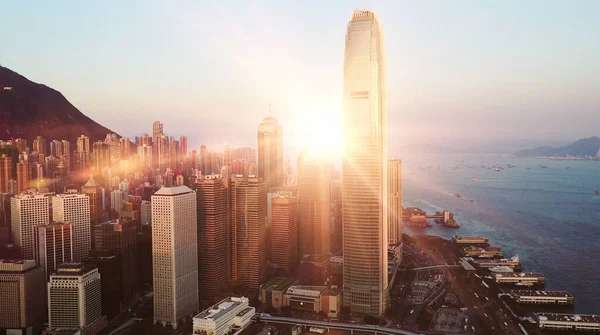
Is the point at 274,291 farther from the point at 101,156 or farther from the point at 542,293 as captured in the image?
the point at 101,156

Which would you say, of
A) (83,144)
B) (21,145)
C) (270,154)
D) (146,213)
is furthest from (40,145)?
(270,154)

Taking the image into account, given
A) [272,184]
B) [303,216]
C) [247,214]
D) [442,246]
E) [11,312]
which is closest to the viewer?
[11,312]

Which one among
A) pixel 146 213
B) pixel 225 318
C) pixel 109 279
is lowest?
pixel 225 318

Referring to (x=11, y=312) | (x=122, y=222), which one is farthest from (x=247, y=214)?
(x=11, y=312)

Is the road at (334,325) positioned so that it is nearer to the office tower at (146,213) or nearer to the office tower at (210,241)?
the office tower at (210,241)

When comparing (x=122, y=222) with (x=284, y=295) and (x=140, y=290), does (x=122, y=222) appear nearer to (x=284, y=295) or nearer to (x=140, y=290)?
(x=140, y=290)

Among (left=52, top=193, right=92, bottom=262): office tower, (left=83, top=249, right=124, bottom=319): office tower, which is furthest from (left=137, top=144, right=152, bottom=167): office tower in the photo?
(left=83, top=249, right=124, bottom=319): office tower
